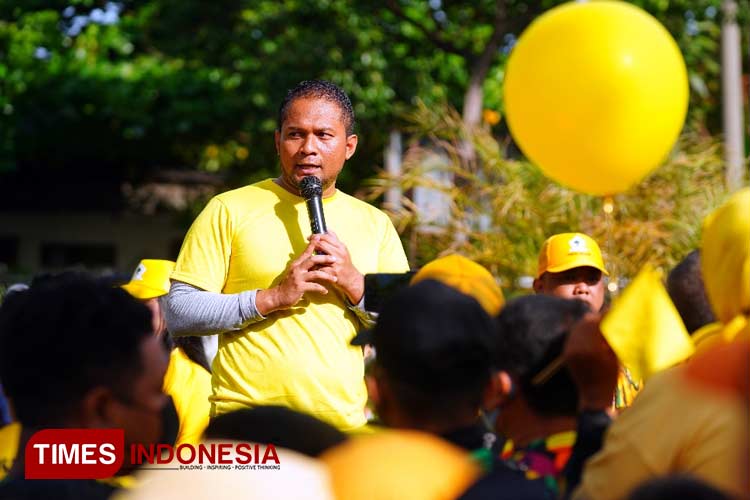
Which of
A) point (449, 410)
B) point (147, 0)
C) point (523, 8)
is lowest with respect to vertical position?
point (449, 410)

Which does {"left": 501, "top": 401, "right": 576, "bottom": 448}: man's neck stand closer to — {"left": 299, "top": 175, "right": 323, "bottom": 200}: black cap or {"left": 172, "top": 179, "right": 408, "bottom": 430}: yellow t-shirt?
{"left": 172, "top": 179, "right": 408, "bottom": 430}: yellow t-shirt

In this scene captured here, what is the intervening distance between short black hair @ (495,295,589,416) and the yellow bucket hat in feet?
1.13

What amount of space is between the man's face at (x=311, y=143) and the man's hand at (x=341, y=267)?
268 millimetres

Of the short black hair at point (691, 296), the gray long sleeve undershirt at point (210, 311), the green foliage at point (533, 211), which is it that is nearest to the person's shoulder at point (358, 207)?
the gray long sleeve undershirt at point (210, 311)

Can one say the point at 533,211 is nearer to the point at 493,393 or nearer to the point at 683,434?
the point at 493,393

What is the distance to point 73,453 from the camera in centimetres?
227

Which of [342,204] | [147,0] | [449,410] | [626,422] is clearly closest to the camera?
[626,422]

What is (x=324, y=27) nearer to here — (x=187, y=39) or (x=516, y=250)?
(x=187, y=39)

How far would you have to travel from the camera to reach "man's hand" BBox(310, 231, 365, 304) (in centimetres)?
316

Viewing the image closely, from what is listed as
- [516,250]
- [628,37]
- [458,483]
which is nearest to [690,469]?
[458,483]

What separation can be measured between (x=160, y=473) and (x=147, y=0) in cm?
1555

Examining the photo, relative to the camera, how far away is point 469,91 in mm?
13000

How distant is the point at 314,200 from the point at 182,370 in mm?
889

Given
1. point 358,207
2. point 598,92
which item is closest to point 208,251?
point 358,207
